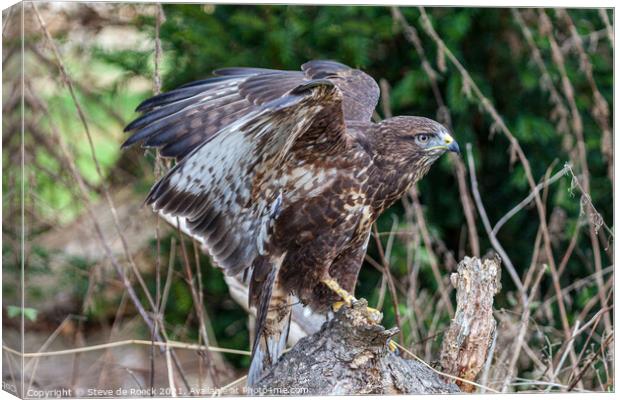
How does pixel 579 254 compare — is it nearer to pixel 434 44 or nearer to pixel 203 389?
pixel 434 44

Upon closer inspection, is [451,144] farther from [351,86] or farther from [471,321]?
[351,86]

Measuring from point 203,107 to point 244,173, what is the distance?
0.30 m

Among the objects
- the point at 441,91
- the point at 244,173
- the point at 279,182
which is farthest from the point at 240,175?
the point at 441,91

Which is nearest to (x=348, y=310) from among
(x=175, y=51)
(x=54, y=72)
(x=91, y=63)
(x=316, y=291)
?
(x=316, y=291)

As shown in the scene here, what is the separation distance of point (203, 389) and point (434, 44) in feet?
→ 6.80

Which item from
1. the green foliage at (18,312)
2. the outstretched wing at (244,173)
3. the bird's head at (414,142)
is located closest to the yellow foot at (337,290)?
the outstretched wing at (244,173)

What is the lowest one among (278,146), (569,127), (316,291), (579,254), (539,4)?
(579,254)

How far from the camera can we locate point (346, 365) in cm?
336

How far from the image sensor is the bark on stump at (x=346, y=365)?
3332 millimetres

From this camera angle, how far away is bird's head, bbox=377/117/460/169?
347 centimetres

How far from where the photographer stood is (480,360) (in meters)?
3.52

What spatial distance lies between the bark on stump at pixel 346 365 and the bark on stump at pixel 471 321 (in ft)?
0.52

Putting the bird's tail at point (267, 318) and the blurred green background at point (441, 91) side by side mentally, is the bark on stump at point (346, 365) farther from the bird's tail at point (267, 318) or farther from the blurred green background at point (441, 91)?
the blurred green background at point (441, 91)

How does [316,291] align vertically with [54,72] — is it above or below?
below
